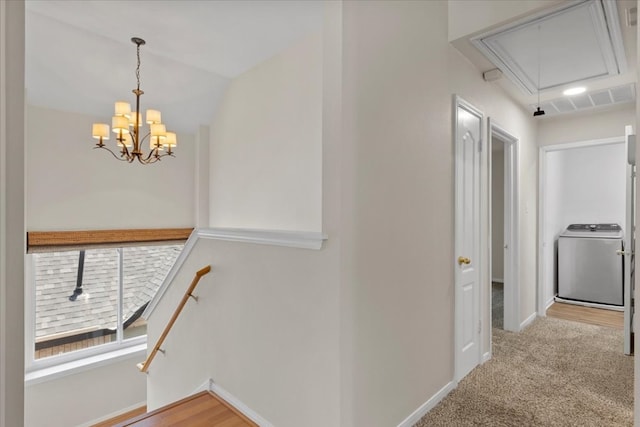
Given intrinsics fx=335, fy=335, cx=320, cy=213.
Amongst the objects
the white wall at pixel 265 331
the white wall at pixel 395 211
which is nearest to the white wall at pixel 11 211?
the white wall at pixel 265 331

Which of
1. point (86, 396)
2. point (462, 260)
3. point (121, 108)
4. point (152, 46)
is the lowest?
point (86, 396)

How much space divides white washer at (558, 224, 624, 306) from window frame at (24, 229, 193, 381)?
17.8ft

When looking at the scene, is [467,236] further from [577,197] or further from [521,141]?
[577,197]

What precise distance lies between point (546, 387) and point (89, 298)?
197 inches

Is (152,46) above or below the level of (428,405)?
above

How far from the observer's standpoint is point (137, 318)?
475cm

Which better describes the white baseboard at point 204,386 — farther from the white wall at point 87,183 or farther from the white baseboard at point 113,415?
the white baseboard at point 113,415

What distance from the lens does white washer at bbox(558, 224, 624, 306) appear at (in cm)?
456

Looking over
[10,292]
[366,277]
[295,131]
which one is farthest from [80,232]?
[366,277]

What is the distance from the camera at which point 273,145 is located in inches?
137

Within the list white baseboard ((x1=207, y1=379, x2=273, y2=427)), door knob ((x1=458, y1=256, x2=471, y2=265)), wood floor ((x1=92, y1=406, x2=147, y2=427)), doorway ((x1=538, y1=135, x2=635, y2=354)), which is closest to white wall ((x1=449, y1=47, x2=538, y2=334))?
doorway ((x1=538, y1=135, x2=635, y2=354))

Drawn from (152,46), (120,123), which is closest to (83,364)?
(120,123)

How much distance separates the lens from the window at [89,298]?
12.8 feet

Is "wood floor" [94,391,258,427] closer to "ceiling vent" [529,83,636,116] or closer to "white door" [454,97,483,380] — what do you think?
"white door" [454,97,483,380]
